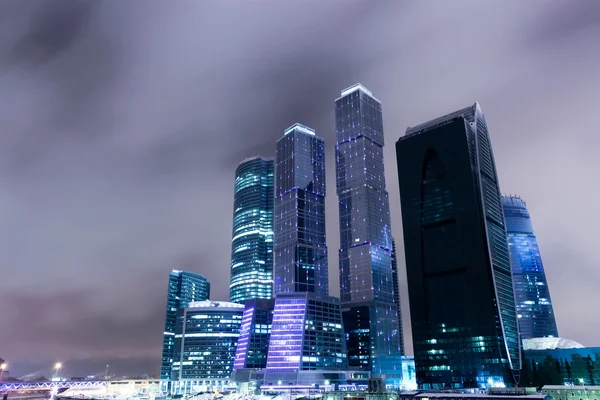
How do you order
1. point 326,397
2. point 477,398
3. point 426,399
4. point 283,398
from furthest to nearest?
point 283,398 < point 326,397 < point 426,399 < point 477,398

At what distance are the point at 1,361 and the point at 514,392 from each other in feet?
622

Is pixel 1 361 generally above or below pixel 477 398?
above

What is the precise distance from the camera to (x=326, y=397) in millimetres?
161750

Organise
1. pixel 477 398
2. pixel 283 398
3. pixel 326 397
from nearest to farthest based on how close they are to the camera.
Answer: pixel 477 398 → pixel 326 397 → pixel 283 398

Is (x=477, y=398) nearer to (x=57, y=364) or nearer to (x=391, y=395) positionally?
(x=391, y=395)

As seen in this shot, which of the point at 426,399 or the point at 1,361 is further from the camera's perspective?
the point at 1,361

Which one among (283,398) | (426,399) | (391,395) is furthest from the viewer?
(283,398)

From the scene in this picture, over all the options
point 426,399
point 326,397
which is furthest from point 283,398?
point 426,399

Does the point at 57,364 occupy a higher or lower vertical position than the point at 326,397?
higher

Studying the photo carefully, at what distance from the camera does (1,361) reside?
19300 cm

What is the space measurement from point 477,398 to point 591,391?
32.9 meters

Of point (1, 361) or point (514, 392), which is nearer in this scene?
point (514, 392)

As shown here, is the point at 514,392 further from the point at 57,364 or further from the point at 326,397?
the point at 57,364

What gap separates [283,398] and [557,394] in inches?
3986
